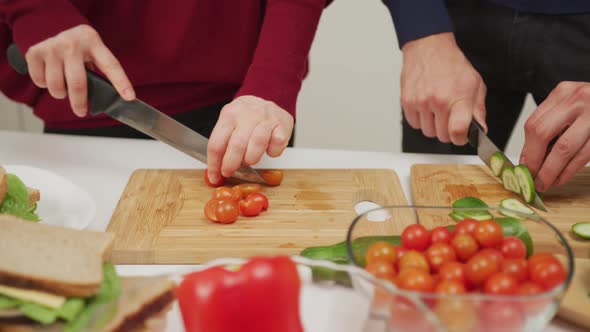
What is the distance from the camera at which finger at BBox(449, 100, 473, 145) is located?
4.93 feet

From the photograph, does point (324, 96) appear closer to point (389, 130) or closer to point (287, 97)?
point (389, 130)

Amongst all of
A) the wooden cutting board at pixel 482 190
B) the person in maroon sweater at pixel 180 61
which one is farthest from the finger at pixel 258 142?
the wooden cutting board at pixel 482 190

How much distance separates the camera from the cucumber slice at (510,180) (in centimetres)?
150

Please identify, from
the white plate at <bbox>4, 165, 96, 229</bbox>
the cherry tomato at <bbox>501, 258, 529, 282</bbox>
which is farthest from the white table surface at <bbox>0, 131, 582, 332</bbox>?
the cherry tomato at <bbox>501, 258, 529, 282</bbox>

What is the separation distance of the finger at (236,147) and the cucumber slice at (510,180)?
1.99 feet

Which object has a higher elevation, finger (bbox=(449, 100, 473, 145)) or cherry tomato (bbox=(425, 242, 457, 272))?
cherry tomato (bbox=(425, 242, 457, 272))

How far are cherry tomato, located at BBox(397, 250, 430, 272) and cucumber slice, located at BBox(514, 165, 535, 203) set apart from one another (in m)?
0.60

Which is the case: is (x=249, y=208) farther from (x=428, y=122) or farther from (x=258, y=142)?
(x=428, y=122)

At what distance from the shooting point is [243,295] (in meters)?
0.88

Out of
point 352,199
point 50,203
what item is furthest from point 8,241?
point 352,199

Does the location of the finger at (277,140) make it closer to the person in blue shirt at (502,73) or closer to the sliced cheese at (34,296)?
the person in blue shirt at (502,73)

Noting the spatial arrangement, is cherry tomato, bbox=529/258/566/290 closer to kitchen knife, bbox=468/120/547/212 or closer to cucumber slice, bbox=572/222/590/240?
cucumber slice, bbox=572/222/590/240

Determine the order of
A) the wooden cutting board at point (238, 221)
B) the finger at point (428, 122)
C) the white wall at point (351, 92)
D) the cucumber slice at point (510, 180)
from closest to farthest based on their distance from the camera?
the wooden cutting board at point (238, 221)
the cucumber slice at point (510, 180)
the finger at point (428, 122)
the white wall at point (351, 92)

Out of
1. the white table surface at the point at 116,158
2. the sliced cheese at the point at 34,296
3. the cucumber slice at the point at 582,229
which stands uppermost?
the sliced cheese at the point at 34,296
